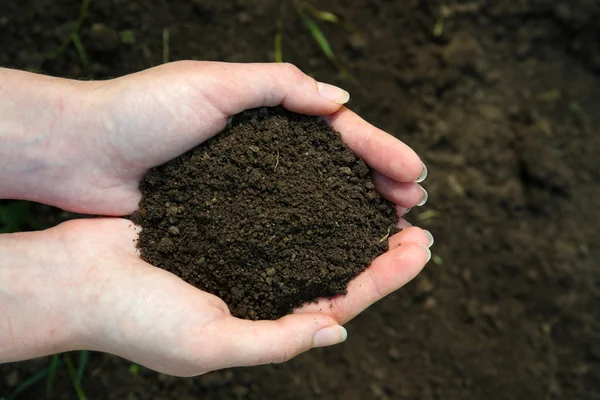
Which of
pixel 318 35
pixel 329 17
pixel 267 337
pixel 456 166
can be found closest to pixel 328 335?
pixel 267 337

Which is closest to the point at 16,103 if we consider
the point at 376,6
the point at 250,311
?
the point at 250,311

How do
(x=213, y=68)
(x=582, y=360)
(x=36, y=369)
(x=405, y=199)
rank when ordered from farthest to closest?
(x=582, y=360) < (x=36, y=369) < (x=405, y=199) < (x=213, y=68)

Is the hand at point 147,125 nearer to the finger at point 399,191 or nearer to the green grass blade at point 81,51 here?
the finger at point 399,191

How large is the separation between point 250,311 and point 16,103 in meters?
0.93

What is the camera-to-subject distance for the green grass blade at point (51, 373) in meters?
2.04

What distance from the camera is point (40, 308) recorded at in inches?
60.0

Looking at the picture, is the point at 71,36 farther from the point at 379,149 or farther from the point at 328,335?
the point at 328,335

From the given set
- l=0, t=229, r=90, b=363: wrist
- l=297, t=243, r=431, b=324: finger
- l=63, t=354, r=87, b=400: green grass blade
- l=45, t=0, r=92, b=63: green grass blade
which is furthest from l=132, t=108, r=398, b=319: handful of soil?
l=45, t=0, r=92, b=63: green grass blade

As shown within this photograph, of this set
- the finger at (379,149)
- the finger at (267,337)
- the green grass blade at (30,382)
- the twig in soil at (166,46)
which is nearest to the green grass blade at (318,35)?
the twig in soil at (166,46)

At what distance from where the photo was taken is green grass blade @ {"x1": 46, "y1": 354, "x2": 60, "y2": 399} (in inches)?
80.4

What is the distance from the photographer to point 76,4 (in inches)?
86.8

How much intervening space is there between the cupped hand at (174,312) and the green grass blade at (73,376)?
59 centimetres

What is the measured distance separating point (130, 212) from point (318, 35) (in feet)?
3.55

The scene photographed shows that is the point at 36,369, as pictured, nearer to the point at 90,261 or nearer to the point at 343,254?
the point at 90,261
